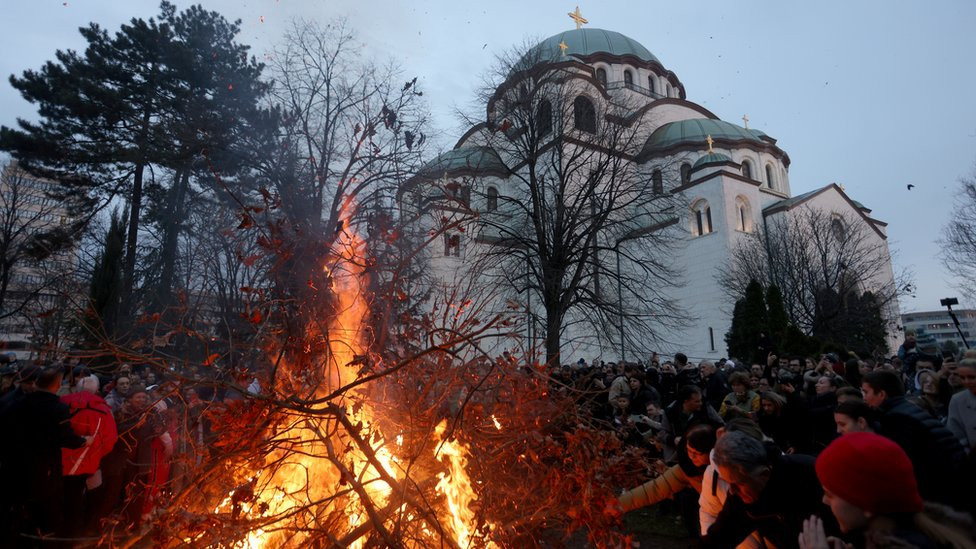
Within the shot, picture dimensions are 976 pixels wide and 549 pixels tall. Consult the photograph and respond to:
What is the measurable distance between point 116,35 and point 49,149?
17.8ft

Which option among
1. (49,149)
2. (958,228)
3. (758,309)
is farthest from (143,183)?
(958,228)

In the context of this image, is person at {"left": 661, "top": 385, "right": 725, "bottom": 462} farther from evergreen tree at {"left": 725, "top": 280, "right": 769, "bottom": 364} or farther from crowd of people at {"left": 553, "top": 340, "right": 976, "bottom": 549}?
evergreen tree at {"left": 725, "top": 280, "right": 769, "bottom": 364}

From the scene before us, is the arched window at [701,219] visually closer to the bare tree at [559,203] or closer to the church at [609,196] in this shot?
the church at [609,196]

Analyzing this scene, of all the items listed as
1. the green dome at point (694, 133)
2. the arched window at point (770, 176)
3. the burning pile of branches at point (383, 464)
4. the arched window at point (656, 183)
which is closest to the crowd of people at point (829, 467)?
the burning pile of branches at point (383, 464)

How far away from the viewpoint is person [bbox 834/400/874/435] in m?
3.43

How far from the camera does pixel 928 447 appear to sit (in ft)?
11.2

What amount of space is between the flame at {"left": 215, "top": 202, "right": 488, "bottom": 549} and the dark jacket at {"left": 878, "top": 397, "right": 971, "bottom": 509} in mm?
2812

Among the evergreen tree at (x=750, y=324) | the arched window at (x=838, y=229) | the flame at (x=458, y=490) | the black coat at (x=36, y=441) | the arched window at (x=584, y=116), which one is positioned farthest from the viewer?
the arched window at (x=838, y=229)

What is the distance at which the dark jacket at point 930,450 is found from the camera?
3.17 metres

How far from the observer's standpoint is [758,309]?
80.2 feet

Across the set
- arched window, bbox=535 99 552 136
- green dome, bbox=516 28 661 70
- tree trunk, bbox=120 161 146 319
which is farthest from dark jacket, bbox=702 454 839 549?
green dome, bbox=516 28 661 70

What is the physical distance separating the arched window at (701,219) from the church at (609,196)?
0.10 meters

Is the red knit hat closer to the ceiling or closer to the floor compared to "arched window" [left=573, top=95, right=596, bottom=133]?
closer to the floor

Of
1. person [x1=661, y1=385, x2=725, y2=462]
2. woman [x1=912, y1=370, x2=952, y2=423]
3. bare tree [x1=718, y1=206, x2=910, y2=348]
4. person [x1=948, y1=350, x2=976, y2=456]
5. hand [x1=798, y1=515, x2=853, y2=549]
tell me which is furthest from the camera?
bare tree [x1=718, y1=206, x2=910, y2=348]
